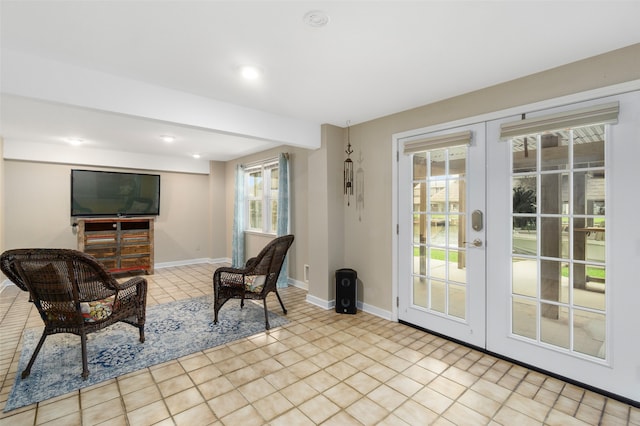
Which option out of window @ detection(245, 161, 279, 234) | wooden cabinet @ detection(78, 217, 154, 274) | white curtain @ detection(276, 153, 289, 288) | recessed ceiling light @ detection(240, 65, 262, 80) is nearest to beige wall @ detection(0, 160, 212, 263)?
wooden cabinet @ detection(78, 217, 154, 274)

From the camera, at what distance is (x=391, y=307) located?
11.4 ft

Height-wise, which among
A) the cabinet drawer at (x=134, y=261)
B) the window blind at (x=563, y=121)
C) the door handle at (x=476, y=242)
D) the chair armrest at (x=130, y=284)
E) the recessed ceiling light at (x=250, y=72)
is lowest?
the cabinet drawer at (x=134, y=261)

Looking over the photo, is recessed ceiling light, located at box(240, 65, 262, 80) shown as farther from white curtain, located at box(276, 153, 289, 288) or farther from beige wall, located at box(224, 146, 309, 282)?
white curtain, located at box(276, 153, 289, 288)

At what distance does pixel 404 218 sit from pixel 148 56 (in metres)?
2.74

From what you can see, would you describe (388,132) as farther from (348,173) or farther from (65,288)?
(65,288)

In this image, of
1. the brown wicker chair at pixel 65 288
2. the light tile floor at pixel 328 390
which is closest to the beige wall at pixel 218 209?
the light tile floor at pixel 328 390

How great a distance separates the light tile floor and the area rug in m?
0.10

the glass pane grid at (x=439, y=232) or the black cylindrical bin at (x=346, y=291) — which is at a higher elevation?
the glass pane grid at (x=439, y=232)

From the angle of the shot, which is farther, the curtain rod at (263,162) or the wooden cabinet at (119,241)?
the wooden cabinet at (119,241)

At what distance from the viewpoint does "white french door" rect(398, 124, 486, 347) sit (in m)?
2.77

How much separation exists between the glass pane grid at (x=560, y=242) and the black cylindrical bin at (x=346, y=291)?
5.38 ft

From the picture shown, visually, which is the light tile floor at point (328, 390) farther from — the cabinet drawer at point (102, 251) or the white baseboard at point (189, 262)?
the white baseboard at point (189, 262)

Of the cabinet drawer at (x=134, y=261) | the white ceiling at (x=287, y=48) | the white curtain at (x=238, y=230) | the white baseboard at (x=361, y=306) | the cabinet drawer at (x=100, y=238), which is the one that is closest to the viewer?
the white ceiling at (x=287, y=48)

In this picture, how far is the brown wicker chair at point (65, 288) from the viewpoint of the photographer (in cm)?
217
